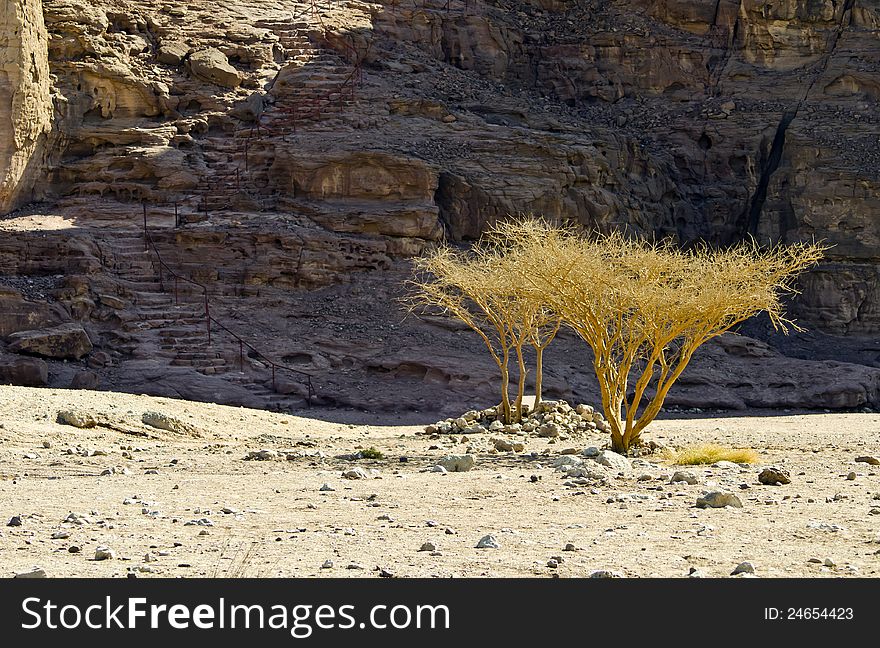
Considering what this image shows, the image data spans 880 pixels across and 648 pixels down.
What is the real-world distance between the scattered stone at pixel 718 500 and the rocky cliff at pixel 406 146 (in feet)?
65.0

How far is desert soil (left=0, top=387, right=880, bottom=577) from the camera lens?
8141mm

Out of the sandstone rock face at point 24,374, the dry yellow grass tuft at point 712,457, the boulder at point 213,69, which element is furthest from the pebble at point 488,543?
the boulder at point 213,69

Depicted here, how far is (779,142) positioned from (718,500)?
3783 centimetres

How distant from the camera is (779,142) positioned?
46.2 m

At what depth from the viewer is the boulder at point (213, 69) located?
139ft

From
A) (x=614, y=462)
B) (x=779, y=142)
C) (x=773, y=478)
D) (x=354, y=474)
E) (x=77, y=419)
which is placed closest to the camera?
(x=773, y=478)

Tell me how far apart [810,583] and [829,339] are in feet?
116

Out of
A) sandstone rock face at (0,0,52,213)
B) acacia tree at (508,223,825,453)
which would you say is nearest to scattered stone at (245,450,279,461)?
acacia tree at (508,223,825,453)

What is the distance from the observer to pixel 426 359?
105ft

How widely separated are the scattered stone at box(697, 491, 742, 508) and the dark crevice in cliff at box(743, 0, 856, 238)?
33826 mm

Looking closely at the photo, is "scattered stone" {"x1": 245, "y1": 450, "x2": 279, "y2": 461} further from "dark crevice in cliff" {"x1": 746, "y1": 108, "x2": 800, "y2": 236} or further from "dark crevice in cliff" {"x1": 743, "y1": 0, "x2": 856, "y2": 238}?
"dark crevice in cliff" {"x1": 746, "y1": 108, "x2": 800, "y2": 236}

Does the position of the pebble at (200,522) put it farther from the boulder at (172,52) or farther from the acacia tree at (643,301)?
the boulder at (172,52)

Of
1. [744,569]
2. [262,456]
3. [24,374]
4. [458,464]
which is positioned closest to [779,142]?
[24,374]

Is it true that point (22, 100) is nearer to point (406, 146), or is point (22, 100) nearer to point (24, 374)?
point (406, 146)
